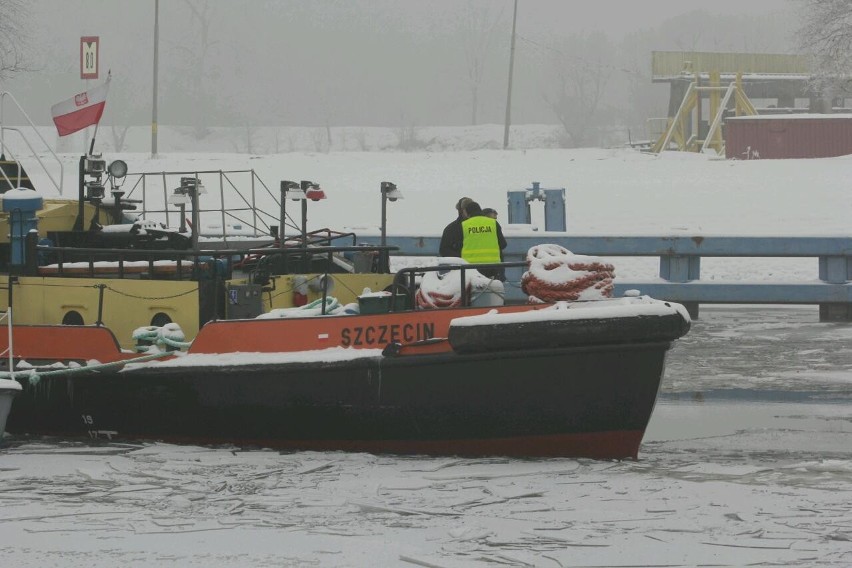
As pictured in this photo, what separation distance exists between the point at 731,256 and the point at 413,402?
7871mm

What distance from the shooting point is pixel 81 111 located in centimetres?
1076

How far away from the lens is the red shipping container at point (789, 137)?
3838 cm

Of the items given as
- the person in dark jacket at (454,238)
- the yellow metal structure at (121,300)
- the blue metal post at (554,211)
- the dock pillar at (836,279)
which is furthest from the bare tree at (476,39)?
the yellow metal structure at (121,300)

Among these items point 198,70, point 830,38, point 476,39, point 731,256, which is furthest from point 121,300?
point 476,39

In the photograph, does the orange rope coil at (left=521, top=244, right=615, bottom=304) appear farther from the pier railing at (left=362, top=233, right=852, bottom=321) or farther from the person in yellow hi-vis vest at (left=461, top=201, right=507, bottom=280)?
the pier railing at (left=362, top=233, right=852, bottom=321)

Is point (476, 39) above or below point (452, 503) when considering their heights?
above

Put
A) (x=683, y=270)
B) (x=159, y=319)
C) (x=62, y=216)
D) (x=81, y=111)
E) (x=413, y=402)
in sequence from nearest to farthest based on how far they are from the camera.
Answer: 1. (x=413, y=402)
2. (x=159, y=319)
3. (x=62, y=216)
4. (x=81, y=111)
5. (x=683, y=270)

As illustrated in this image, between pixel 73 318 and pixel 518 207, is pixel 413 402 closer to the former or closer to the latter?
pixel 73 318

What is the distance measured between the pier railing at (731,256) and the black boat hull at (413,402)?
6.99 m

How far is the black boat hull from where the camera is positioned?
7973 millimetres

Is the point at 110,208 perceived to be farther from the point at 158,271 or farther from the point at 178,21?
the point at 178,21

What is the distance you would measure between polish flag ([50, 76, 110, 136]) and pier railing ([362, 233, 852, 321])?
618 cm

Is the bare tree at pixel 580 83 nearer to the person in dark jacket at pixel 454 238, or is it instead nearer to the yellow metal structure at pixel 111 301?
the person in dark jacket at pixel 454 238

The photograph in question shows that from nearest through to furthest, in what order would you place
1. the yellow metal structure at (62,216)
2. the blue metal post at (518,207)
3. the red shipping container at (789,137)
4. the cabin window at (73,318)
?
1. the cabin window at (73,318)
2. the yellow metal structure at (62,216)
3. the blue metal post at (518,207)
4. the red shipping container at (789,137)
